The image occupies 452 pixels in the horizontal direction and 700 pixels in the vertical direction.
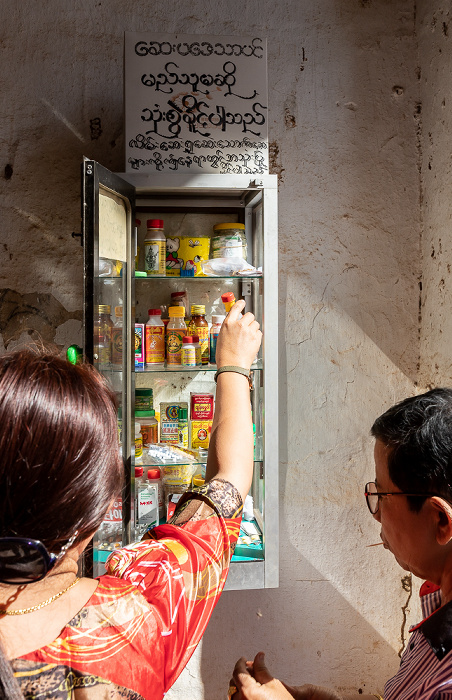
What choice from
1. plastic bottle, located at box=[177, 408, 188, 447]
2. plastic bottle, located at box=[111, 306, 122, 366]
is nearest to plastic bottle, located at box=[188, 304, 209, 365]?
plastic bottle, located at box=[177, 408, 188, 447]

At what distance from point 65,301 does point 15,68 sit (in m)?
1.09

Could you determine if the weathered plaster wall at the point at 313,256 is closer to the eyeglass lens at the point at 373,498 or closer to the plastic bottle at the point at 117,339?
the plastic bottle at the point at 117,339

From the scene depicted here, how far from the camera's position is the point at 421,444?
119 cm

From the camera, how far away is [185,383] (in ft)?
8.46

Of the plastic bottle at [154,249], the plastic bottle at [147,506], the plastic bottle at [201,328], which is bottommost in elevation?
the plastic bottle at [147,506]

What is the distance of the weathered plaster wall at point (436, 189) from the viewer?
8.08 ft

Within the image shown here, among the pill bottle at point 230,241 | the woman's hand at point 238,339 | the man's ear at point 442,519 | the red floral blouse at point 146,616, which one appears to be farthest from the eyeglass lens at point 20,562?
the pill bottle at point 230,241

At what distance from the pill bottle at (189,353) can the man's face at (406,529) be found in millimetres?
1127

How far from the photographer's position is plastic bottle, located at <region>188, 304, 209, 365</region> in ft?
7.72

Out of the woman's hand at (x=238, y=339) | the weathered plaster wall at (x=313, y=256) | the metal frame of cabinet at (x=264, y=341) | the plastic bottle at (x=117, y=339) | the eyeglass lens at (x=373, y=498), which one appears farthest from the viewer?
the weathered plaster wall at (x=313, y=256)

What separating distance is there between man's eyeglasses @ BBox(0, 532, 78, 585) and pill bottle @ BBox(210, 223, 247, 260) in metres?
1.71

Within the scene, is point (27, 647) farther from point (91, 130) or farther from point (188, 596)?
point (91, 130)

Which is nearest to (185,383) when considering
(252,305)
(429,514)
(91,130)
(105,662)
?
(252,305)

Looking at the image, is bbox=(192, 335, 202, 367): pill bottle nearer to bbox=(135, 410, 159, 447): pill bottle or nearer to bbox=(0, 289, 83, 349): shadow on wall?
bbox=(135, 410, 159, 447): pill bottle
